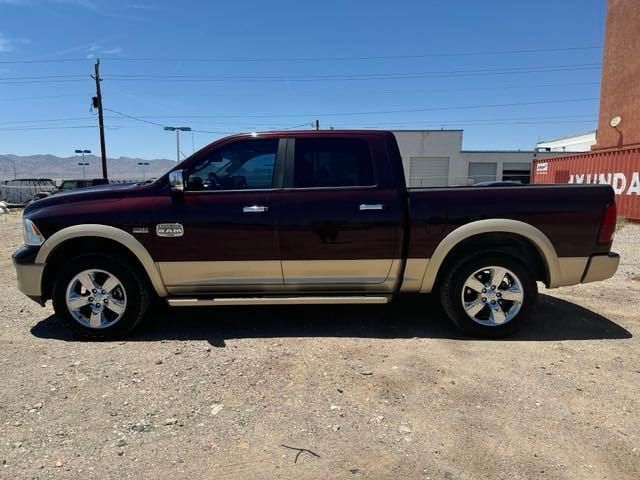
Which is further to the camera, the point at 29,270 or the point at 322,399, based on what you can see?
the point at 29,270

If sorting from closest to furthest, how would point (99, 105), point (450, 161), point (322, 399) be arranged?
point (322, 399), point (99, 105), point (450, 161)

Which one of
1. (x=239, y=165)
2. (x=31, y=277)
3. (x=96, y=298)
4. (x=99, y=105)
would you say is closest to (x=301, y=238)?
(x=239, y=165)

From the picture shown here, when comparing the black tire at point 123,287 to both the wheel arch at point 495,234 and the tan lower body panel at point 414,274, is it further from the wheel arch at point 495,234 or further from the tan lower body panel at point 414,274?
the wheel arch at point 495,234

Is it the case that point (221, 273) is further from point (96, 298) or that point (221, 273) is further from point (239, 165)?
point (96, 298)

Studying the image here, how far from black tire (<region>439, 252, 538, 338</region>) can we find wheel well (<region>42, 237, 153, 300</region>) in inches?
114

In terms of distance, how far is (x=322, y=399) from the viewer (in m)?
3.28

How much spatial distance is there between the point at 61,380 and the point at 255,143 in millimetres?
2599

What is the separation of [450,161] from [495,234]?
134 ft

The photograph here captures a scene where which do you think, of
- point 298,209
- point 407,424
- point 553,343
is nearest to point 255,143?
point 298,209

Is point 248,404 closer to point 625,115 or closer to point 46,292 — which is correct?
point 46,292

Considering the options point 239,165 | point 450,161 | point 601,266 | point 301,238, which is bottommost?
point 601,266

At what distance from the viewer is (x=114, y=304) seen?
4.35 meters

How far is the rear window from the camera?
172 inches

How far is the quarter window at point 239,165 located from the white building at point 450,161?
38.2 m
